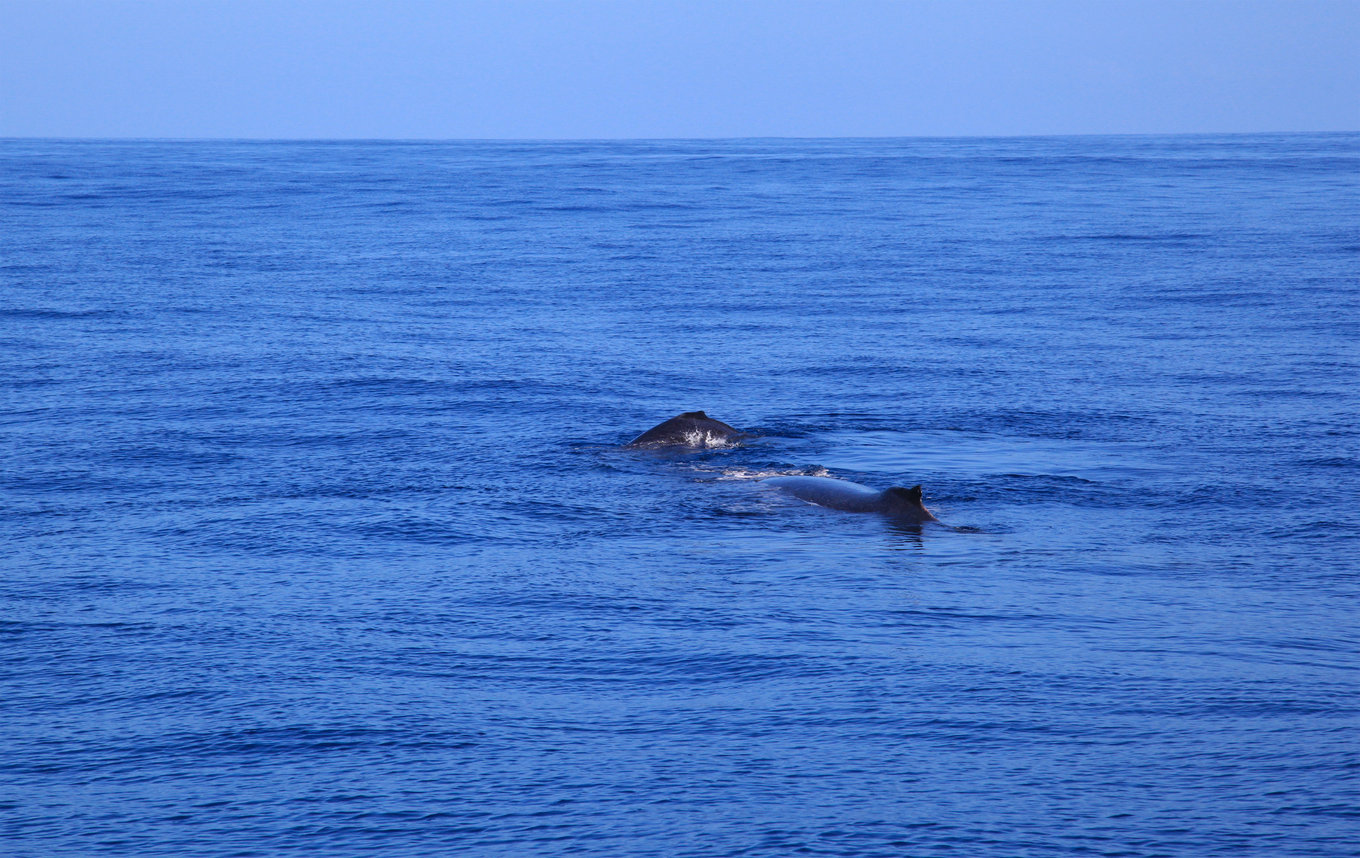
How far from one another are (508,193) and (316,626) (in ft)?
121

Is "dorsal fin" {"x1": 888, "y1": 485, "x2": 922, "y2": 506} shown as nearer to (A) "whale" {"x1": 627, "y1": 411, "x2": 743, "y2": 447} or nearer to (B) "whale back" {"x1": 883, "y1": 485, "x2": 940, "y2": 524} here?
(B) "whale back" {"x1": 883, "y1": 485, "x2": 940, "y2": 524}

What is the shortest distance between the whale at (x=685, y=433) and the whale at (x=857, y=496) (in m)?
1.30

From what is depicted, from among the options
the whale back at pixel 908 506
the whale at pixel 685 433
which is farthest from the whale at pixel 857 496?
the whale at pixel 685 433

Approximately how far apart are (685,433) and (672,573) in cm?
352

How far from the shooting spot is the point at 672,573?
8422 millimetres

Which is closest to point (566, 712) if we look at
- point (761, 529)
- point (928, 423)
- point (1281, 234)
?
point (761, 529)

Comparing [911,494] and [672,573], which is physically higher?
[911,494]

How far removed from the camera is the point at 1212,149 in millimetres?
70188

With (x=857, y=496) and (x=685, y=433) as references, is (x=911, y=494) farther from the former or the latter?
(x=685, y=433)

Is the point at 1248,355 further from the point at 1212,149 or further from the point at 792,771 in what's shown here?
the point at 1212,149

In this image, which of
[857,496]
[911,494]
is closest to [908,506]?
[911,494]

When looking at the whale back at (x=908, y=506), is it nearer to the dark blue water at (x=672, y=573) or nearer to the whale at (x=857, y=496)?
the whale at (x=857, y=496)

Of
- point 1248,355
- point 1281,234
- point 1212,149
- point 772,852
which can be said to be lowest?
point 772,852

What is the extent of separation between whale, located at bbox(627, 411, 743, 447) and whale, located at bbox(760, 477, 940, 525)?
1297mm
